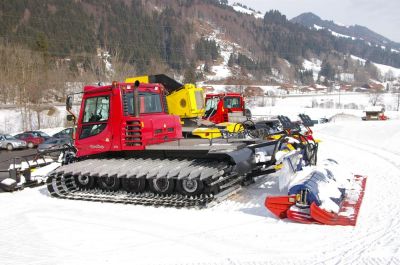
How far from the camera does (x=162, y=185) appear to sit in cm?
936

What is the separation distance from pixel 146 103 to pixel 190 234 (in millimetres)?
4426

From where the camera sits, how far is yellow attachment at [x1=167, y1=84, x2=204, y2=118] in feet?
51.4

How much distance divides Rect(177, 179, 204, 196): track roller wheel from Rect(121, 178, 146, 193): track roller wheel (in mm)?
991

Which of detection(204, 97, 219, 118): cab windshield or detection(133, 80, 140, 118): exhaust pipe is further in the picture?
detection(204, 97, 219, 118): cab windshield

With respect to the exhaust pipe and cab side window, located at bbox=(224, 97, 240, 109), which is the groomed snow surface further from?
cab side window, located at bbox=(224, 97, 240, 109)

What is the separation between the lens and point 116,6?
155 metres

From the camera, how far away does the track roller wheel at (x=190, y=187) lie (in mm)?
8883

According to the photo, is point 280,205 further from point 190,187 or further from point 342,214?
point 190,187

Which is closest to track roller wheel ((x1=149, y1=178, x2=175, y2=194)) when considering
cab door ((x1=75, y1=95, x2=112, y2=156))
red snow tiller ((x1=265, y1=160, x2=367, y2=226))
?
cab door ((x1=75, y1=95, x2=112, y2=156))

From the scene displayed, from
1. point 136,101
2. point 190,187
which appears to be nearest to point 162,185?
point 190,187

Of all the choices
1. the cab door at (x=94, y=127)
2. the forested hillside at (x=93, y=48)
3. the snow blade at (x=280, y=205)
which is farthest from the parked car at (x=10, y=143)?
the snow blade at (x=280, y=205)

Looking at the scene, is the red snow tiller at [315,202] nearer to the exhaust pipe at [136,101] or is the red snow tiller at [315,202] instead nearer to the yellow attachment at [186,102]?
the exhaust pipe at [136,101]

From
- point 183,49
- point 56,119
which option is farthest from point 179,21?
point 56,119

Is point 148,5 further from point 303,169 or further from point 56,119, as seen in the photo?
point 303,169
